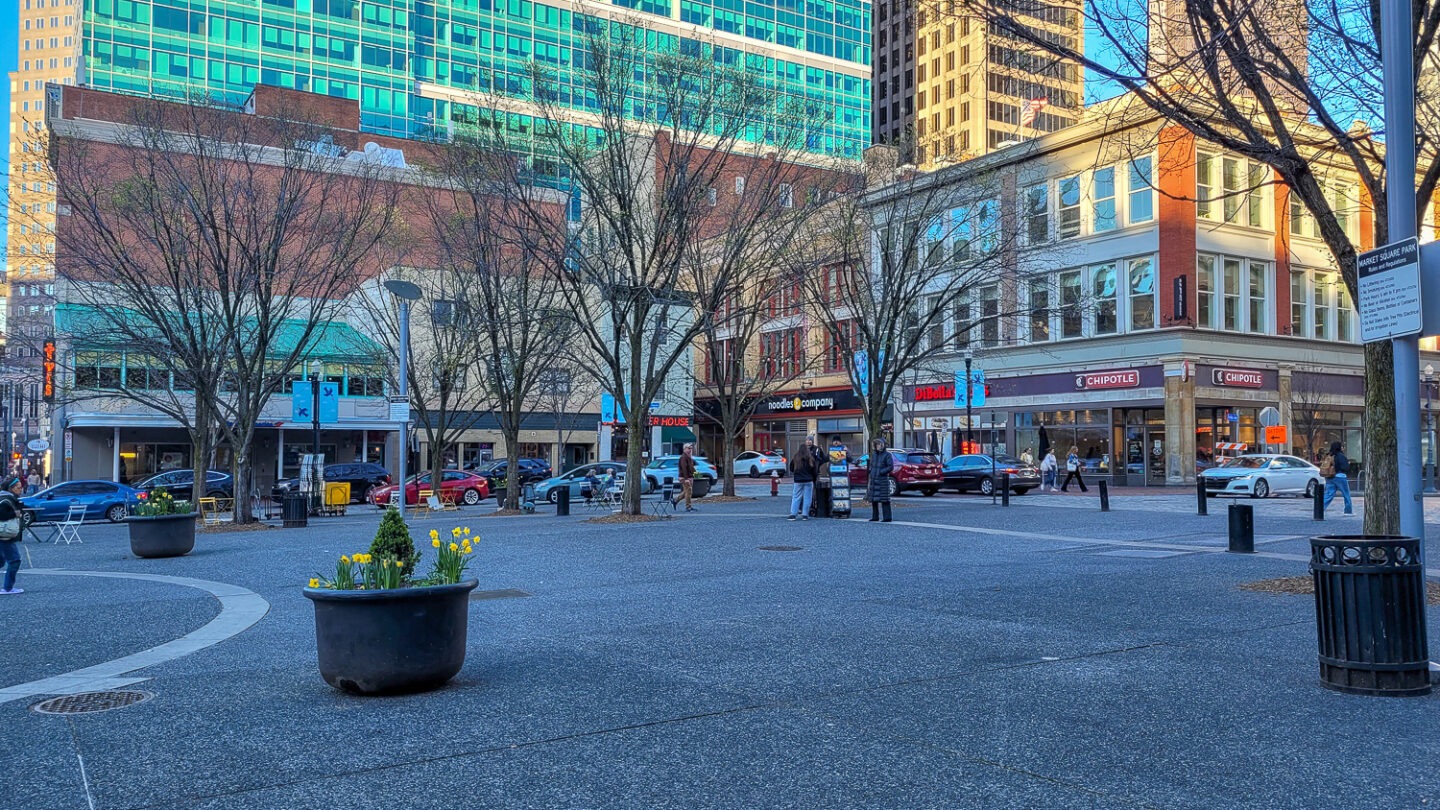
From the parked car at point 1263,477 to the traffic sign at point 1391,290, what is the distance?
95.4 feet

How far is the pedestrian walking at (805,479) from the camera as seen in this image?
25.1 meters

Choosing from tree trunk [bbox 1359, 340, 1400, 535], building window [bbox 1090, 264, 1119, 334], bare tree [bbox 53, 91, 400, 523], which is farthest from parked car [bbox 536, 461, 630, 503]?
tree trunk [bbox 1359, 340, 1400, 535]

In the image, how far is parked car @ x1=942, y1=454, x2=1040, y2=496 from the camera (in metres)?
37.1

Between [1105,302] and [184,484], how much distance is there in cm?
3717

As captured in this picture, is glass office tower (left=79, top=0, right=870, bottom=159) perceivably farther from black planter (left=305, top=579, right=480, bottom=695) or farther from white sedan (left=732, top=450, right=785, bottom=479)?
black planter (left=305, top=579, right=480, bottom=695)

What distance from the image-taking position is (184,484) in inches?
1535

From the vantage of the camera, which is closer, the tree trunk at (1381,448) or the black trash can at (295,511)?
the tree trunk at (1381,448)

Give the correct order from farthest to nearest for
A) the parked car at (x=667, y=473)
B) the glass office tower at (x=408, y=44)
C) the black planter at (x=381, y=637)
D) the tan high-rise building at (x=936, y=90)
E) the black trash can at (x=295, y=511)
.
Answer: the tan high-rise building at (x=936, y=90) → the glass office tower at (x=408, y=44) → the parked car at (x=667, y=473) → the black trash can at (x=295, y=511) → the black planter at (x=381, y=637)

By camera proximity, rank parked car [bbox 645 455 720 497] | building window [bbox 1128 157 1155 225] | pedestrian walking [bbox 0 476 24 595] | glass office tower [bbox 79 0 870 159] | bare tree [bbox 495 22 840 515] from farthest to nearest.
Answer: glass office tower [bbox 79 0 870 159] → building window [bbox 1128 157 1155 225] → parked car [bbox 645 455 720 497] → bare tree [bbox 495 22 840 515] → pedestrian walking [bbox 0 476 24 595]

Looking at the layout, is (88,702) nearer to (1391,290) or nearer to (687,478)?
(1391,290)

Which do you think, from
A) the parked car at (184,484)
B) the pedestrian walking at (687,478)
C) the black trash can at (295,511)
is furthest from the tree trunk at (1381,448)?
the parked car at (184,484)

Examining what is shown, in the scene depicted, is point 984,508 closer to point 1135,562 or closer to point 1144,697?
point 1135,562

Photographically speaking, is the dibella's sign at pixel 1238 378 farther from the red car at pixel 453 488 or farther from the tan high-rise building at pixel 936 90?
the tan high-rise building at pixel 936 90

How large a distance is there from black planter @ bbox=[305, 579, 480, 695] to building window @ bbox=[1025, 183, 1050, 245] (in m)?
27.2
